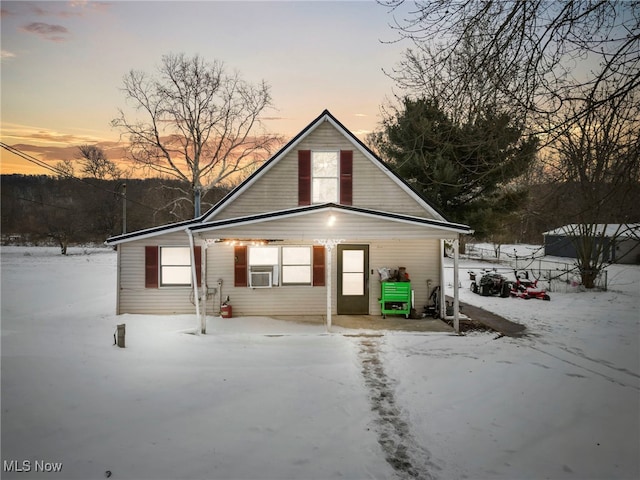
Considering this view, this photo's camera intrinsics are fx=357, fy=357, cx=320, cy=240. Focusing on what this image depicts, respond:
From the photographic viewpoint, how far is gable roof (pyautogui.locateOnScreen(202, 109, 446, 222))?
37.8 feet

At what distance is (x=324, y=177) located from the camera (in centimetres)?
1192

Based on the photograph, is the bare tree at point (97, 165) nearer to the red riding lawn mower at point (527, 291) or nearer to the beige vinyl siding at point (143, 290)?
the beige vinyl siding at point (143, 290)

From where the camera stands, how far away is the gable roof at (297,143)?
454 inches

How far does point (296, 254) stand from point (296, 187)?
2.22 meters

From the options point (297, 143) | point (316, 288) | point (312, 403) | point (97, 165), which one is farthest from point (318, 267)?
point (97, 165)

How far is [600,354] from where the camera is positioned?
28.2 ft

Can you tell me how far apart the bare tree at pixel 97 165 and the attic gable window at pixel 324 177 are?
89.8 feet

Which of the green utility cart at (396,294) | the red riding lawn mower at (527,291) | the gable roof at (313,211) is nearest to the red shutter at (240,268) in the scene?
the gable roof at (313,211)

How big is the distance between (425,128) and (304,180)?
7.82 m

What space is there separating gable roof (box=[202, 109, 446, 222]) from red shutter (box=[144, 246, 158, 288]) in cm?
196

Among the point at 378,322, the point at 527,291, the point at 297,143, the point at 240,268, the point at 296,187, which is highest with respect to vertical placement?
the point at 297,143

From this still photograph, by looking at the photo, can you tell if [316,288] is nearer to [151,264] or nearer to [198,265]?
[198,265]

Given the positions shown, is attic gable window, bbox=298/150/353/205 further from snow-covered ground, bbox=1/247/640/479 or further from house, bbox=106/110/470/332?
snow-covered ground, bbox=1/247/640/479

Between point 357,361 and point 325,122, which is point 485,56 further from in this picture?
point 325,122
